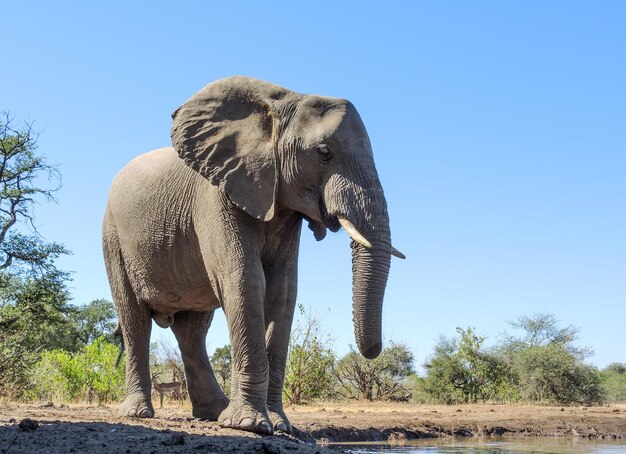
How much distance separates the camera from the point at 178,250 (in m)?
→ 7.90

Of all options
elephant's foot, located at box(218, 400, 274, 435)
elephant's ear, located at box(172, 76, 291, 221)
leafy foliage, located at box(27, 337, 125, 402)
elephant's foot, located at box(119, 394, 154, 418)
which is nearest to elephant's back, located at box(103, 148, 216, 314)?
elephant's ear, located at box(172, 76, 291, 221)

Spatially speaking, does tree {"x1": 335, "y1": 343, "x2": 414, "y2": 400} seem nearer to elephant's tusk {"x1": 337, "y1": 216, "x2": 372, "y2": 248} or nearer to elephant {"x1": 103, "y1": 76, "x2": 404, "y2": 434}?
elephant {"x1": 103, "y1": 76, "x2": 404, "y2": 434}

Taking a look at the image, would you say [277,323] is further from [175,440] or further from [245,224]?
[175,440]

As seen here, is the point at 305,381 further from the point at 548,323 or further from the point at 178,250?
the point at 548,323

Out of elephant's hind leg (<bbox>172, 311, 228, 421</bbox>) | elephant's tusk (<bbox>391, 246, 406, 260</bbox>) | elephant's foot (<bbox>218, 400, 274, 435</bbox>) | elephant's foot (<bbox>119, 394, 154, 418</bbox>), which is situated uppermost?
elephant's tusk (<bbox>391, 246, 406, 260</bbox>)

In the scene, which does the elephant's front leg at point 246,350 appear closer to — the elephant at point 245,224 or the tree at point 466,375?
the elephant at point 245,224

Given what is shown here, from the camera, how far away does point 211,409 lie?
879cm

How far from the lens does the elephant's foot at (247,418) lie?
686 cm

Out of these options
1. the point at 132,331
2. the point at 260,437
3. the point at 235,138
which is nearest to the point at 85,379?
the point at 132,331

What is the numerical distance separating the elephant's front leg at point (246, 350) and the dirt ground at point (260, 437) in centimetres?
21

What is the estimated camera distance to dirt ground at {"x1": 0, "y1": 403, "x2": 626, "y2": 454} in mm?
5793

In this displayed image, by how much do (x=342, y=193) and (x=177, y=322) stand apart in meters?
3.14

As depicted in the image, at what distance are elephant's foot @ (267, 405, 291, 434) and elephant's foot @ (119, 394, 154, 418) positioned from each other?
166cm

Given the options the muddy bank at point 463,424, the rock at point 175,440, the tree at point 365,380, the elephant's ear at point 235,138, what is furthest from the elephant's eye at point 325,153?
the tree at point 365,380
